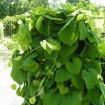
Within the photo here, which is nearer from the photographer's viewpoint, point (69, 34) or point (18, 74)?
point (69, 34)

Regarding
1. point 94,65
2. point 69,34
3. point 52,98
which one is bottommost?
point 52,98

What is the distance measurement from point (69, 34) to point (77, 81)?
0.16 meters

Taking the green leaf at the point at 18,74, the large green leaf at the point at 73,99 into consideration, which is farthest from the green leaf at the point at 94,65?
the green leaf at the point at 18,74

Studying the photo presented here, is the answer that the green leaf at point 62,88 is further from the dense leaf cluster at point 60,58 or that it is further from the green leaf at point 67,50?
the green leaf at point 67,50

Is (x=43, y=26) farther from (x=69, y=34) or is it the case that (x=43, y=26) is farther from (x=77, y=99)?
(x=77, y=99)

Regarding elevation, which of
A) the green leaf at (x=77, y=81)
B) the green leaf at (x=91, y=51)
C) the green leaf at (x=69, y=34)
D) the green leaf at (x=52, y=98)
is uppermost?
the green leaf at (x=69, y=34)

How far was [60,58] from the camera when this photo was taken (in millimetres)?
932

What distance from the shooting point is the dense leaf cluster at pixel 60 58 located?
0.90m

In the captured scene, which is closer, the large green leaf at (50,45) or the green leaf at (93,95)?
the large green leaf at (50,45)

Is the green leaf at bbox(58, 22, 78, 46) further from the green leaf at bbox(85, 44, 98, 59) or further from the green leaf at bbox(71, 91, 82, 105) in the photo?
the green leaf at bbox(71, 91, 82, 105)

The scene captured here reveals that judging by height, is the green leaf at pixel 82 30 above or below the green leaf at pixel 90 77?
above

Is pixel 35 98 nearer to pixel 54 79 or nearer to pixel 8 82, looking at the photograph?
pixel 54 79

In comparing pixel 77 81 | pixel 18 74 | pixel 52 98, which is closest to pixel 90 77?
pixel 77 81

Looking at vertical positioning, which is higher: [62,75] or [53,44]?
[53,44]
